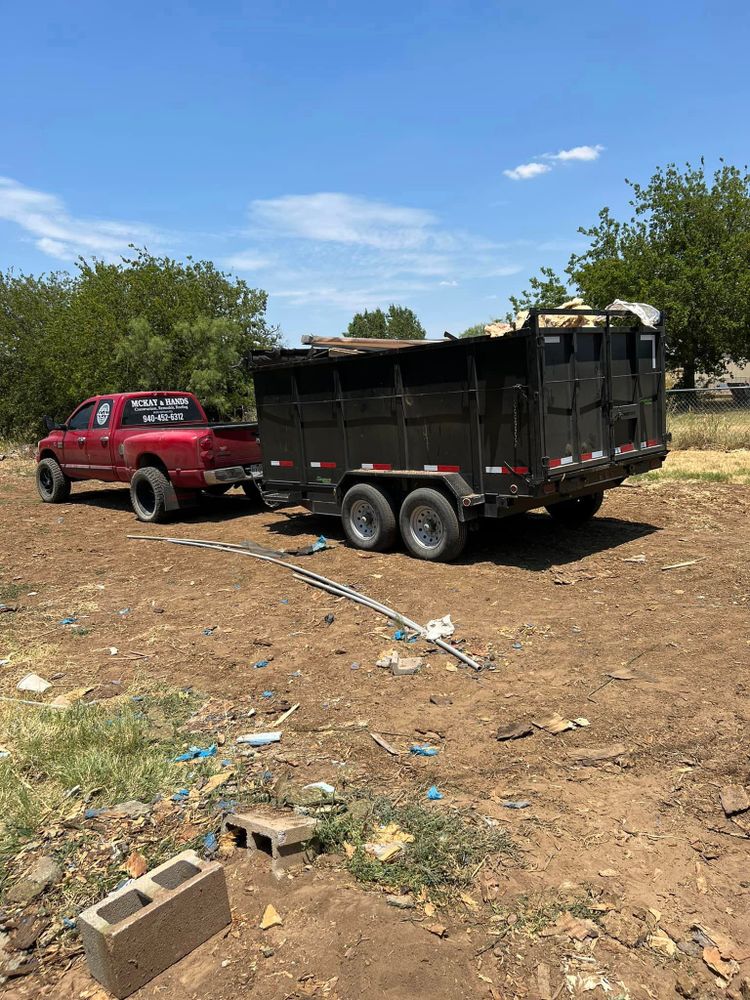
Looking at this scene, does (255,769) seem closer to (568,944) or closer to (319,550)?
(568,944)

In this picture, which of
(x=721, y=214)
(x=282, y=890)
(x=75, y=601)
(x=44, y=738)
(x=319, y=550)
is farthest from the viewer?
(x=721, y=214)

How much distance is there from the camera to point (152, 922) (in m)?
2.55

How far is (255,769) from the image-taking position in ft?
12.8

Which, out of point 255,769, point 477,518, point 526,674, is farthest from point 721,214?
point 255,769

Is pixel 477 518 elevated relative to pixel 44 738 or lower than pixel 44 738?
elevated

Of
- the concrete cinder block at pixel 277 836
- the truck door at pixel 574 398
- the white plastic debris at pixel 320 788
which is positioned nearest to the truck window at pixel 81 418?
the truck door at pixel 574 398

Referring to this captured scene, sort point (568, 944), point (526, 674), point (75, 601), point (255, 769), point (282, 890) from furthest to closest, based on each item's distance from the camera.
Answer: point (75, 601)
point (526, 674)
point (255, 769)
point (282, 890)
point (568, 944)

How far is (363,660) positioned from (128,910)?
295 cm

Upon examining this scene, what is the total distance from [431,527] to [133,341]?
886 inches

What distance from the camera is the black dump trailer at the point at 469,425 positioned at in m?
7.21

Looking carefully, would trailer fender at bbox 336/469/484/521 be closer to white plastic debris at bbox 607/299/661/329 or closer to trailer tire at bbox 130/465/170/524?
white plastic debris at bbox 607/299/661/329

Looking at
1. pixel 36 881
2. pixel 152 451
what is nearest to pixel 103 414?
pixel 152 451

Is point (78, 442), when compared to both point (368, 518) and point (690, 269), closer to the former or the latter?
point (368, 518)

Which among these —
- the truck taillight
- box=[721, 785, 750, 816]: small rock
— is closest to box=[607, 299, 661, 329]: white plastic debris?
box=[721, 785, 750, 816]: small rock
